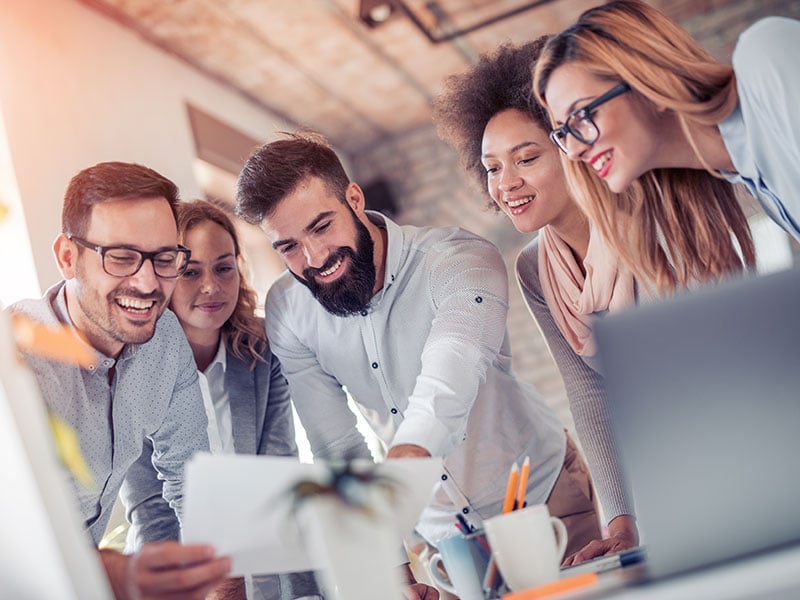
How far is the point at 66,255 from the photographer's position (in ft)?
5.78

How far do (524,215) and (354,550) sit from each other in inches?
43.3

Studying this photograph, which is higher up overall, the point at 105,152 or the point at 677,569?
the point at 105,152

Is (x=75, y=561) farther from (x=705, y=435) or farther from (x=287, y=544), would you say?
(x=705, y=435)

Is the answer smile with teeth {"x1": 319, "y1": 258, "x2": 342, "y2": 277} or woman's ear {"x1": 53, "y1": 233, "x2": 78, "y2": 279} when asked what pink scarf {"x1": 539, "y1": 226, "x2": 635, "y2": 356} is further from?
woman's ear {"x1": 53, "y1": 233, "x2": 78, "y2": 279}

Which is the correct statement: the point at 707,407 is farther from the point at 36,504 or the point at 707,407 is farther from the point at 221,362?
the point at 221,362

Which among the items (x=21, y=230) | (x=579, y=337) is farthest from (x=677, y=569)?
(x=21, y=230)

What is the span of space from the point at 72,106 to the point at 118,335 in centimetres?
133

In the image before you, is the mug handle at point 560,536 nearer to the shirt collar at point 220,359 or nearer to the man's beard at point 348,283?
the man's beard at point 348,283

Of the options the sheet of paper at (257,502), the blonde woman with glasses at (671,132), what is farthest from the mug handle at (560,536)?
the blonde woman with glasses at (671,132)

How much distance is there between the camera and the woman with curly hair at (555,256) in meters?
1.71

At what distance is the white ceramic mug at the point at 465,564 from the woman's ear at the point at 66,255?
1051 mm

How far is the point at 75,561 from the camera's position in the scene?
0.73 metres

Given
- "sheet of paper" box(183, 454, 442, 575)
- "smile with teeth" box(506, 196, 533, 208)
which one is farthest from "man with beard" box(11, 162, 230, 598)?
"sheet of paper" box(183, 454, 442, 575)

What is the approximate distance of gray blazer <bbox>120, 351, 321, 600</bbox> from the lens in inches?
71.4
